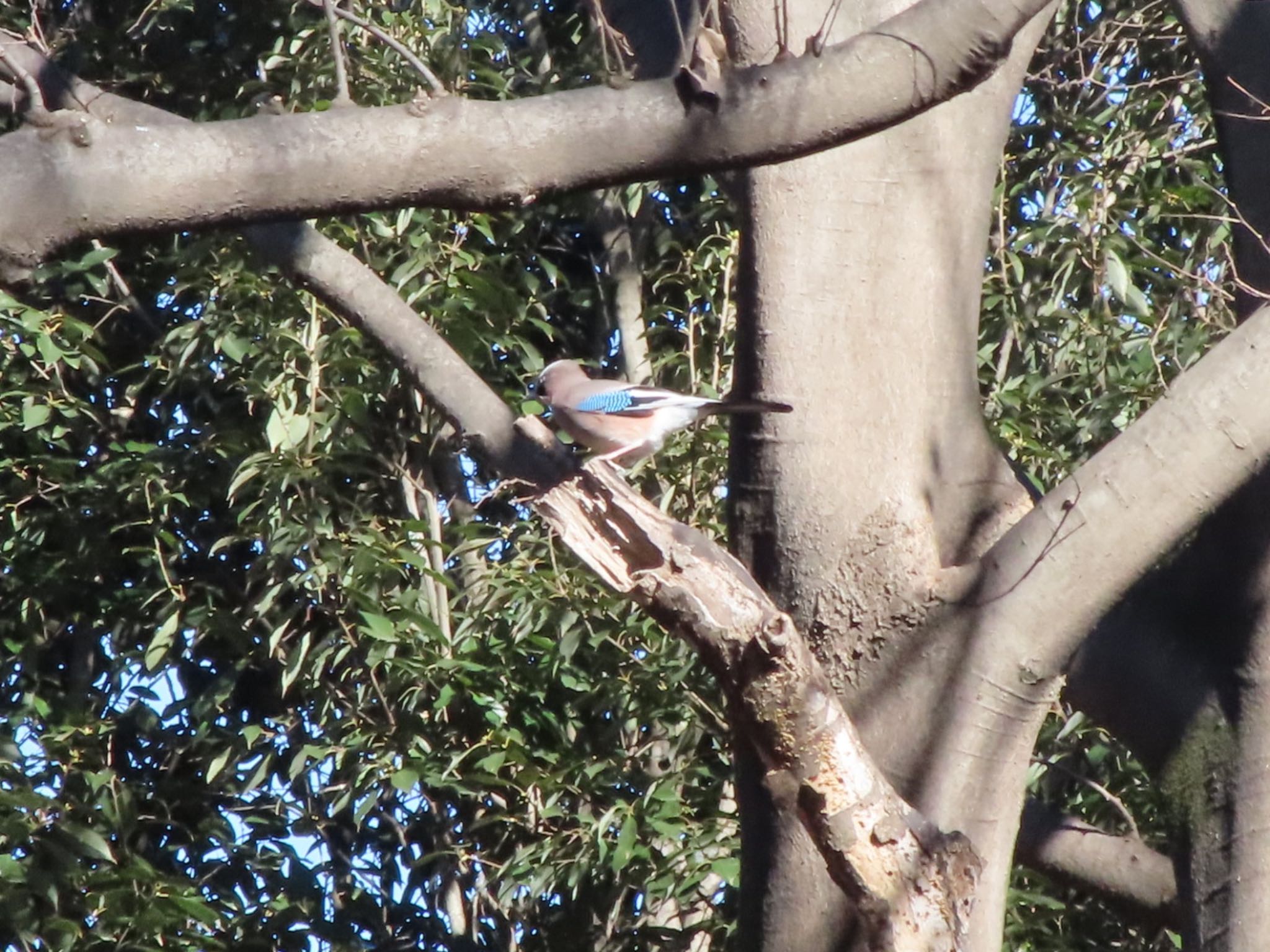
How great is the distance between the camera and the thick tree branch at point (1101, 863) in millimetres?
3658

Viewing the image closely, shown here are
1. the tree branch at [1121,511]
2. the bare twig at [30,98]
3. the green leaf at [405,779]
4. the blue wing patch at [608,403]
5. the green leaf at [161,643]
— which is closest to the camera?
the bare twig at [30,98]

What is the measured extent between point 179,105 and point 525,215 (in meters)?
1.42

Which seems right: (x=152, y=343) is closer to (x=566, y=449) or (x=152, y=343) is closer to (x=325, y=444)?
(x=325, y=444)

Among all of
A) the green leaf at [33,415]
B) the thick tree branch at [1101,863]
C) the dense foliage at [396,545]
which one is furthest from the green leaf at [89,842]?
the thick tree branch at [1101,863]

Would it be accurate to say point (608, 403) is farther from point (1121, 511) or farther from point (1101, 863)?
point (1121, 511)

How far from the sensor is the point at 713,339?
5.72 m

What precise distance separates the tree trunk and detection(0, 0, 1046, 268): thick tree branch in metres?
0.55

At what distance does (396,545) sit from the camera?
494cm

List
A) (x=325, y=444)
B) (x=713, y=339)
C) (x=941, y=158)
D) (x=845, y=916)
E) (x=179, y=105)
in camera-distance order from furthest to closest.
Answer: (x=179, y=105) < (x=713, y=339) < (x=325, y=444) < (x=941, y=158) < (x=845, y=916)

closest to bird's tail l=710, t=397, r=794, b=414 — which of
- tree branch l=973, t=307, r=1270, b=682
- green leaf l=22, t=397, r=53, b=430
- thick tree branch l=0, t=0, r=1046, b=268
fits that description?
tree branch l=973, t=307, r=1270, b=682

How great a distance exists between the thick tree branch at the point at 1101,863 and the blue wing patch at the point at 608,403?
171 centimetres

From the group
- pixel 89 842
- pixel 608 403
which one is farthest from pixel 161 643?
pixel 608 403

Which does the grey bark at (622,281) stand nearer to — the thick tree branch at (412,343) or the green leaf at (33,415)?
the green leaf at (33,415)

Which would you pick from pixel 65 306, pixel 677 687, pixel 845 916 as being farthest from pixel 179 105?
pixel 845 916
